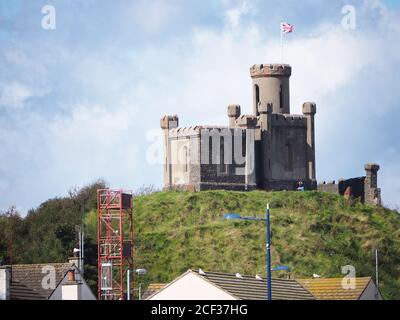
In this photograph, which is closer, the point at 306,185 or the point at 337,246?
the point at 337,246

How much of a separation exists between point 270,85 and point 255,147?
6.55m

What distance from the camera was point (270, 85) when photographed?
125625 millimetres

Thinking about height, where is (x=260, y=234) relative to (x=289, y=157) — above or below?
below

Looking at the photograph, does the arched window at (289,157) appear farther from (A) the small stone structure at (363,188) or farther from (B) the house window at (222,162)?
(B) the house window at (222,162)

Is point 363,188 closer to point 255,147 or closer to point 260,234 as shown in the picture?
point 255,147

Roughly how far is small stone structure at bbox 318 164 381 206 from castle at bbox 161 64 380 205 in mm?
151

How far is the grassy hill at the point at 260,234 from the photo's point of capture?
105 metres

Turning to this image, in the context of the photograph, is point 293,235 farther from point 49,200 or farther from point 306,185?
point 49,200

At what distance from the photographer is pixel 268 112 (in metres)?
123

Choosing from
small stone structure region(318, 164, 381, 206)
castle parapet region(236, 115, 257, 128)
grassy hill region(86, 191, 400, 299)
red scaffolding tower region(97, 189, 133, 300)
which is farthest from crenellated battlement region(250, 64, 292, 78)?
red scaffolding tower region(97, 189, 133, 300)

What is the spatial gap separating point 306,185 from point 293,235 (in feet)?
40.4

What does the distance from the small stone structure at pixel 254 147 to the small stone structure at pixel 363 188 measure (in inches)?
83.6

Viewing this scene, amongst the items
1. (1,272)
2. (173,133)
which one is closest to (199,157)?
(173,133)

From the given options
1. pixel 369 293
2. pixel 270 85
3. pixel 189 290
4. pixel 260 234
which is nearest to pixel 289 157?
pixel 270 85
